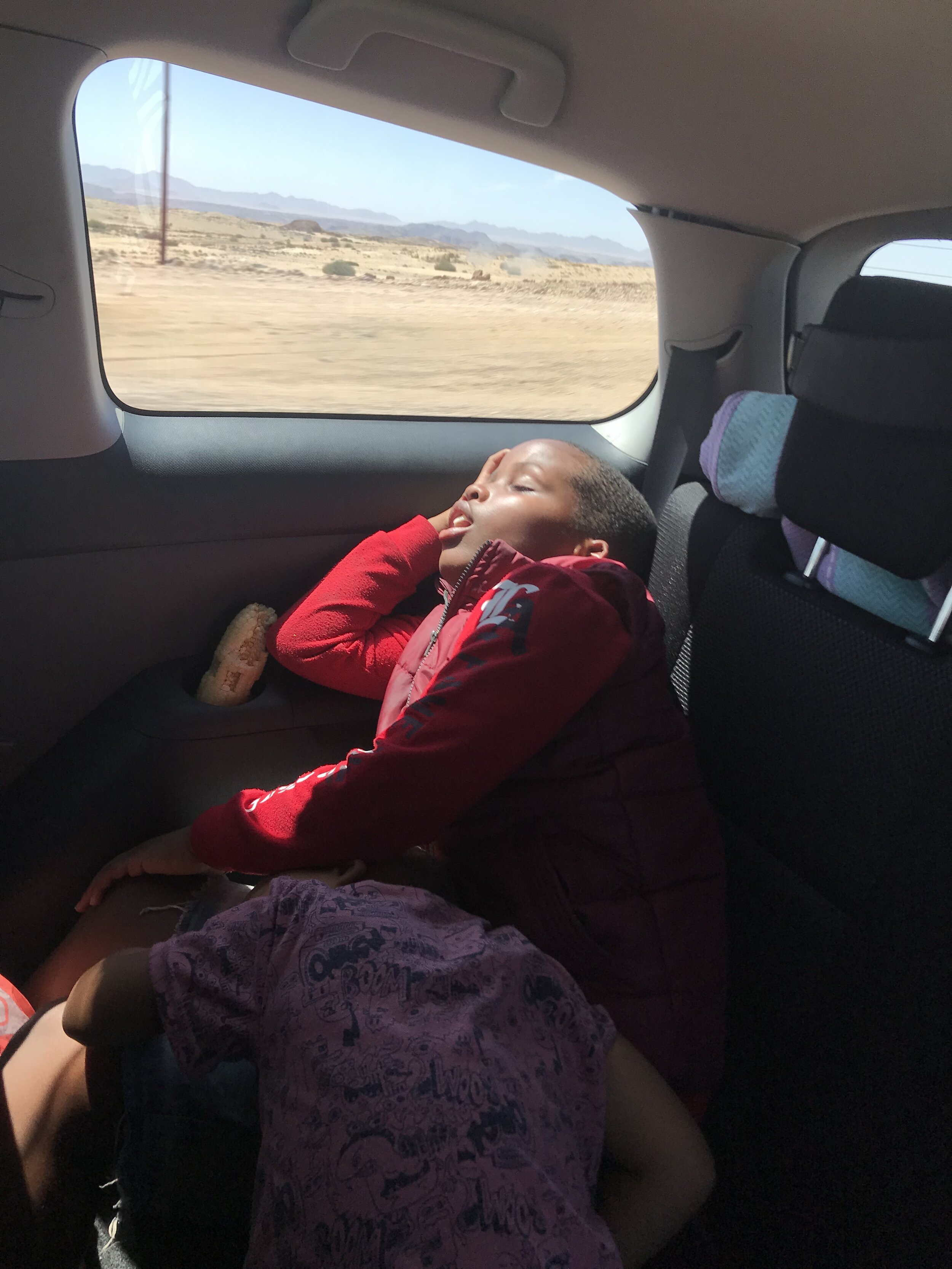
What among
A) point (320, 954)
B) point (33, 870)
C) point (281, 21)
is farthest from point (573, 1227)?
point (281, 21)

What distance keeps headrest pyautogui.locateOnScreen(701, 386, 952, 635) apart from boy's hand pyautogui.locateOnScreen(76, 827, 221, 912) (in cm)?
112

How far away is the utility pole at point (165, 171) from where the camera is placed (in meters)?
1.60

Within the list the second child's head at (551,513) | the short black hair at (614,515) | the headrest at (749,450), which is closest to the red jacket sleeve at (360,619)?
the second child's head at (551,513)

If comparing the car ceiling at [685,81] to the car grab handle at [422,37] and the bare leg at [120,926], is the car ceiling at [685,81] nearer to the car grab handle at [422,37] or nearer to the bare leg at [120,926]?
the car grab handle at [422,37]

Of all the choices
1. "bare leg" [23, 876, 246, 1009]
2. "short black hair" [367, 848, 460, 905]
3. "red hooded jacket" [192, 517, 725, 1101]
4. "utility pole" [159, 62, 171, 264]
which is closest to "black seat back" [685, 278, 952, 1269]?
"red hooded jacket" [192, 517, 725, 1101]

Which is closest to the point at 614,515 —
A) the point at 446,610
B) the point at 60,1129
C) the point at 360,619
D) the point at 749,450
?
the point at 749,450

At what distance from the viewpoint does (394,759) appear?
4.17ft

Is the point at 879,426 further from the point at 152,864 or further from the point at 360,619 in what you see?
the point at 152,864

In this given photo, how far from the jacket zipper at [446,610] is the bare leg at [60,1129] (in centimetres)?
71

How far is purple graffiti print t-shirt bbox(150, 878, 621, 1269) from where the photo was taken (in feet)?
2.67

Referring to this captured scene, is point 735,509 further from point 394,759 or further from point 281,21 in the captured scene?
point 281,21

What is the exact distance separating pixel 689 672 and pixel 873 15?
101 centimetres

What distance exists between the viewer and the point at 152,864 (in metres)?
1.50

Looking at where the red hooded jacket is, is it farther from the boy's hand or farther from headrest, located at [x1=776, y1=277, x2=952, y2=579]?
headrest, located at [x1=776, y1=277, x2=952, y2=579]
